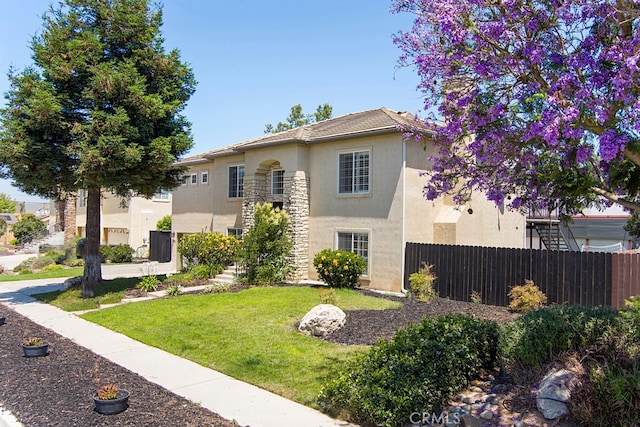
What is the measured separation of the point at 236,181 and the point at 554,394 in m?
19.9

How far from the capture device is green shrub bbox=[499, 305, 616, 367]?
5.36 m

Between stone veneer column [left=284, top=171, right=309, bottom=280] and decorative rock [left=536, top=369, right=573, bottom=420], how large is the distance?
1410 cm

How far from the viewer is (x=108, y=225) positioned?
1442 inches

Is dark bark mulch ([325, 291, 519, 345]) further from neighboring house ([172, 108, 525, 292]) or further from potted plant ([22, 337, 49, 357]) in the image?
potted plant ([22, 337, 49, 357])

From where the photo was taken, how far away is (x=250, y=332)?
32.7 feet

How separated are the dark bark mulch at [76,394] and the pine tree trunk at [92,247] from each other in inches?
275

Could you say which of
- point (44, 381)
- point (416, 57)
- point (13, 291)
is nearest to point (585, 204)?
point (416, 57)

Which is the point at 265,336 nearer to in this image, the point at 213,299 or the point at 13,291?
the point at 213,299

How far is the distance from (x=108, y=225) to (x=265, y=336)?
1234 inches

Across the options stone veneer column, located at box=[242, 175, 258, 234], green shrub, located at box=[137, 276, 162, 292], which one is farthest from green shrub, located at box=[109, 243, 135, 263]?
green shrub, located at box=[137, 276, 162, 292]

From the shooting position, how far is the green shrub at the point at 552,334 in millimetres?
5355

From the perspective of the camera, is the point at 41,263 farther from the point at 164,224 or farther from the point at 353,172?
the point at 353,172

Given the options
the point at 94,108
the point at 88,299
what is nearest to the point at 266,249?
the point at 88,299

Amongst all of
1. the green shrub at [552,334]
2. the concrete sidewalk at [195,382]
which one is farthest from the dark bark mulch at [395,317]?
the green shrub at [552,334]
